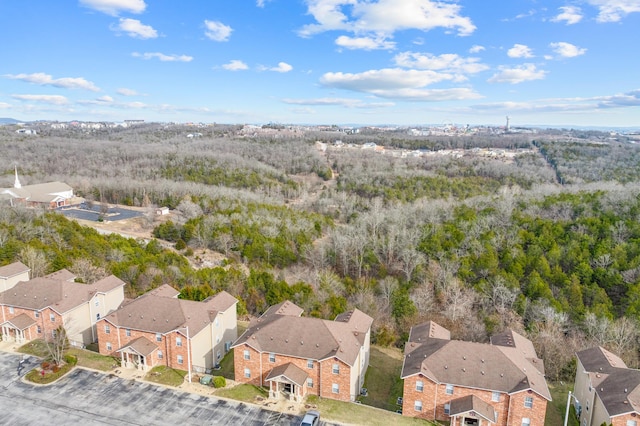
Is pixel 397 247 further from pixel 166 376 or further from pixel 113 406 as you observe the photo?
pixel 113 406

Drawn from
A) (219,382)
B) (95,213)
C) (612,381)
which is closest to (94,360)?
(219,382)

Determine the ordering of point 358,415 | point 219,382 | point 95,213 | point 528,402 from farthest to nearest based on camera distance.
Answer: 1. point 95,213
2. point 219,382
3. point 358,415
4. point 528,402

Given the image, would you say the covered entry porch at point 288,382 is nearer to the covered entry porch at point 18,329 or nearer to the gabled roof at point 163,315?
the gabled roof at point 163,315

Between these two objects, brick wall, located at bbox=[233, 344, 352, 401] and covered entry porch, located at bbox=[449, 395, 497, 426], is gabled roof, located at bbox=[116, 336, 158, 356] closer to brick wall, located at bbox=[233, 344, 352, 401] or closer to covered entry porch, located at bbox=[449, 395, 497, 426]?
brick wall, located at bbox=[233, 344, 352, 401]

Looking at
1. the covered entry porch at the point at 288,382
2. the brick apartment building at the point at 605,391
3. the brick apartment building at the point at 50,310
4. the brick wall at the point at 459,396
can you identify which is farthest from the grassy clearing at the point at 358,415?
the brick apartment building at the point at 50,310

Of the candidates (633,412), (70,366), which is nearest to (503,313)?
(633,412)
